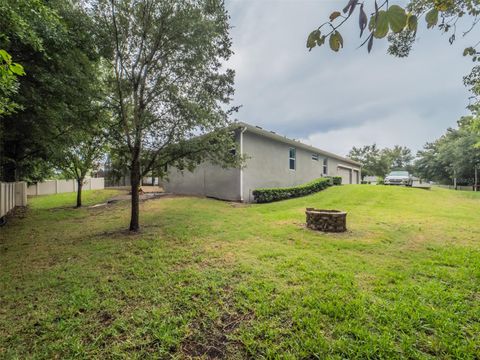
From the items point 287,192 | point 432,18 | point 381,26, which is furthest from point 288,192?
point 381,26

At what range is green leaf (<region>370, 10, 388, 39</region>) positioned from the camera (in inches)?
44.2

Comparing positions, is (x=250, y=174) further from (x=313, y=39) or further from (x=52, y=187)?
(x=52, y=187)

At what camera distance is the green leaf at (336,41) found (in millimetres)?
1383

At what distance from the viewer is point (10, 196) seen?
9.68m

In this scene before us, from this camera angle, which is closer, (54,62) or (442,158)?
(54,62)

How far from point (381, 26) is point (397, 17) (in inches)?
3.4

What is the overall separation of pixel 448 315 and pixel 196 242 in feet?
14.7

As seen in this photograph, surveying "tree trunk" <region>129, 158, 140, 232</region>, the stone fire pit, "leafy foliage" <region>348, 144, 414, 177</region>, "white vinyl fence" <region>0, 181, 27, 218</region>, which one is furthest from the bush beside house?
"leafy foliage" <region>348, 144, 414, 177</region>

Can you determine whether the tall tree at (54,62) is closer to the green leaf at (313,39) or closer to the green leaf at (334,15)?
the green leaf at (313,39)

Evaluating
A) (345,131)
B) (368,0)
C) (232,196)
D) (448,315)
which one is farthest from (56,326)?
(345,131)

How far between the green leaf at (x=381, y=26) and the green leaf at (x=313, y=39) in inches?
12.2

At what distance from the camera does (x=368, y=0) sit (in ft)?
3.99

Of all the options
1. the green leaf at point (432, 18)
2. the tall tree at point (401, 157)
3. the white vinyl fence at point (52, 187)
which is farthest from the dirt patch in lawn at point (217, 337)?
the tall tree at point (401, 157)

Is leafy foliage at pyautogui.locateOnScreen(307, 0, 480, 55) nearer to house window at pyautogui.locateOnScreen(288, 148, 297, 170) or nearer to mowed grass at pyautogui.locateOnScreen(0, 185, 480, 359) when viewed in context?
mowed grass at pyautogui.locateOnScreen(0, 185, 480, 359)
